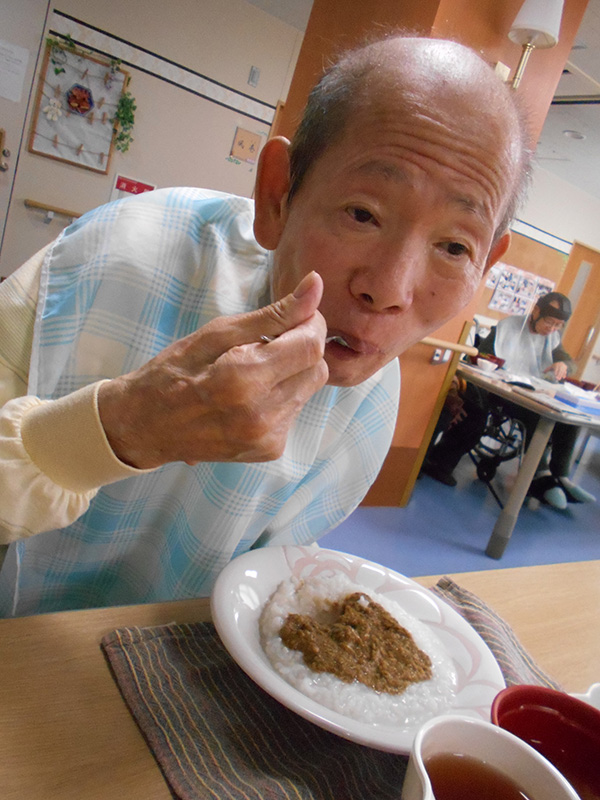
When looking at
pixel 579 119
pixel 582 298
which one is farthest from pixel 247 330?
pixel 582 298

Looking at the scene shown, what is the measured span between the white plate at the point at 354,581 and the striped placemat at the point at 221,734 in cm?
5

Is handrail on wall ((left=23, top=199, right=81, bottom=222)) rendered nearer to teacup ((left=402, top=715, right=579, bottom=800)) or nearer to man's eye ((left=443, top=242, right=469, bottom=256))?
man's eye ((left=443, top=242, right=469, bottom=256))

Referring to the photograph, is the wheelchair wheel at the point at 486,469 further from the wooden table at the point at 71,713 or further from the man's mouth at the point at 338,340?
the man's mouth at the point at 338,340

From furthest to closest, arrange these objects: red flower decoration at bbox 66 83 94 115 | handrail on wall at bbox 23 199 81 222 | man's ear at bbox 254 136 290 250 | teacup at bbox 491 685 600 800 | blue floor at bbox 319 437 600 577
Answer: handrail on wall at bbox 23 199 81 222, red flower decoration at bbox 66 83 94 115, blue floor at bbox 319 437 600 577, man's ear at bbox 254 136 290 250, teacup at bbox 491 685 600 800

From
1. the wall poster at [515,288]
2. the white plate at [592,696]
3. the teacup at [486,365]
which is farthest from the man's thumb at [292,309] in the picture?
the wall poster at [515,288]

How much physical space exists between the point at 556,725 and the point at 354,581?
0.36 m

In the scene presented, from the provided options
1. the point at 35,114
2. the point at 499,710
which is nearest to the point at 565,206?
the point at 35,114

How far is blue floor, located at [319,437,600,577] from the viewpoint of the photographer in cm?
293

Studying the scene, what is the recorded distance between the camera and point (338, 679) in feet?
1.99

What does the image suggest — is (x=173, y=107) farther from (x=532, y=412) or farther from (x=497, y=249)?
(x=497, y=249)

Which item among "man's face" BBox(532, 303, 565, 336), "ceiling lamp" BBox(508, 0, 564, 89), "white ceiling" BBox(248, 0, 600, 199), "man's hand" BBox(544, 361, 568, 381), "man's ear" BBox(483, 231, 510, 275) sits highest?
"white ceiling" BBox(248, 0, 600, 199)

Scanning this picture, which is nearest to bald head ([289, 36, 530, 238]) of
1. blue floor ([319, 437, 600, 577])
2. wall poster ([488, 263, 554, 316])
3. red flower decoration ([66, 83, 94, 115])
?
blue floor ([319, 437, 600, 577])

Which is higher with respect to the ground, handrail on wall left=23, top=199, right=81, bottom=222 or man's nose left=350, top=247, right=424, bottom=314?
man's nose left=350, top=247, right=424, bottom=314

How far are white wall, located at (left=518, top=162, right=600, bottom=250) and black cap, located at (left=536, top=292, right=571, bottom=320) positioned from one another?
307 cm
